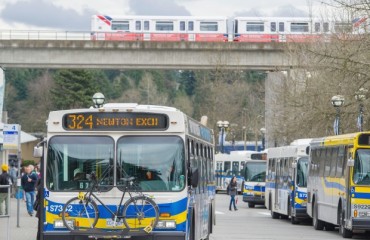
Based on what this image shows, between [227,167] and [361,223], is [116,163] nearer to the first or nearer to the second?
[361,223]

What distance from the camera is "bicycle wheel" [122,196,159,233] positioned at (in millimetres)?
19375

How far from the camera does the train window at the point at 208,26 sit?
82.8 metres

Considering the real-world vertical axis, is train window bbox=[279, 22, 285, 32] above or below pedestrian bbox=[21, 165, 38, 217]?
above

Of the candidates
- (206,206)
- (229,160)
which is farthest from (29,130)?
(206,206)

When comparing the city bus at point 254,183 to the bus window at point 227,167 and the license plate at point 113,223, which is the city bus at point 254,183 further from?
the license plate at point 113,223

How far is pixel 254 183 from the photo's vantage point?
54.7 metres

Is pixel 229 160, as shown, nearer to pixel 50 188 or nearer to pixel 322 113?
pixel 322 113

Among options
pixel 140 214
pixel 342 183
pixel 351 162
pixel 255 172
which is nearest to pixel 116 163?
pixel 140 214

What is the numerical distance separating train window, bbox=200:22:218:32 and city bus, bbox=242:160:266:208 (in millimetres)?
26051

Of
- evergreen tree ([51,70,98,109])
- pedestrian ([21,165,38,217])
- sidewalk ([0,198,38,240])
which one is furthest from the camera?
evergreen tree ([51,70,98,109])

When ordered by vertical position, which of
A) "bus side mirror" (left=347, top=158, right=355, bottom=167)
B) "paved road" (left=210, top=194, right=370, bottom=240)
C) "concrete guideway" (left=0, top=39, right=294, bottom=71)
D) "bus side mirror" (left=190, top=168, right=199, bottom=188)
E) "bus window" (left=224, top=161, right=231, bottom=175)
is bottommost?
"paved road" (left=210, top=194, right=370, bottom=240)

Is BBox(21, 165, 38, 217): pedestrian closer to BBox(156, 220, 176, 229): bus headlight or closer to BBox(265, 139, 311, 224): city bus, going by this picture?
BBox(265, 139, 311, 224): city bus

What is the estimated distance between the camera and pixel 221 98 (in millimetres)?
99375

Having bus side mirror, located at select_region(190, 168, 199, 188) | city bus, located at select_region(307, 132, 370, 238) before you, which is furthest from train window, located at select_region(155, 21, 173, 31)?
bus side mirror, located at select_region(190, 168, 199, 188)
